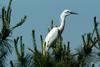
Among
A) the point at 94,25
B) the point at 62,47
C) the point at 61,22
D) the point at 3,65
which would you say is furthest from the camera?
the point at 61,22

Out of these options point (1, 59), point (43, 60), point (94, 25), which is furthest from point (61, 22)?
point (43, 60)

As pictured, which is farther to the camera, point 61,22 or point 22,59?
point 61,22

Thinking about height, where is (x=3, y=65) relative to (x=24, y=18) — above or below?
below

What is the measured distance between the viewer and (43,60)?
608 centimetres

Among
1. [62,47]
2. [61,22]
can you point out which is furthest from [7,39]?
[61,22]

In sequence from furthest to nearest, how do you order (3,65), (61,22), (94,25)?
(61,22)
(94,25)
(3,65)

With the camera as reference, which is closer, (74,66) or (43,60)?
(43,60)

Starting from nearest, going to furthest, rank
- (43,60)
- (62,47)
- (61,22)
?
1. (43,60)
2. (62,47)
3. (61,22)

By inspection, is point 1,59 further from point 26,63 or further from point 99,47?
point 99,47

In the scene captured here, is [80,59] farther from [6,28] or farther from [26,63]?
[6,28]

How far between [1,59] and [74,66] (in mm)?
1296

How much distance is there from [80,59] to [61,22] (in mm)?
6217

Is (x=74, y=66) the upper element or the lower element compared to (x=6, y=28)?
lower

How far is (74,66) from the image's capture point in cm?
695
